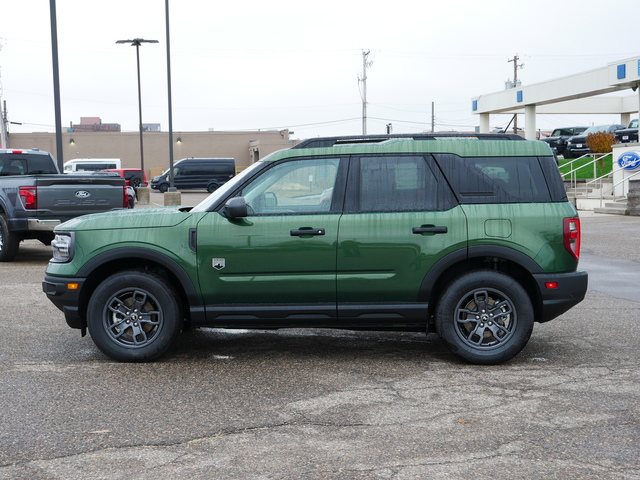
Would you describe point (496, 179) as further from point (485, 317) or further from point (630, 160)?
point (630, 160)

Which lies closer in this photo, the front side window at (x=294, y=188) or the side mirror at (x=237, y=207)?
the side mirror at (x=237, y=207)

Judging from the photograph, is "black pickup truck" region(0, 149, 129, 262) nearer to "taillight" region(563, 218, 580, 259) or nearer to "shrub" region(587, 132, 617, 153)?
"taillight" region(563, 218, 580, 259)

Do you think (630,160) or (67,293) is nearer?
(67,293)

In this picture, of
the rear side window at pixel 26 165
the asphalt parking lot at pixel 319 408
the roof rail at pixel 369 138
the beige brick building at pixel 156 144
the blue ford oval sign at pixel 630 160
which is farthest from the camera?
the beige brick building at pixel 156 144

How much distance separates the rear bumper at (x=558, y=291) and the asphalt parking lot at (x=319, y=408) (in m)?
0.48

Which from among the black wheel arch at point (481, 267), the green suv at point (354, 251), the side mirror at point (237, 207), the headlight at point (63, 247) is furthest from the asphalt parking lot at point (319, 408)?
the side mirror at point (237, 207)

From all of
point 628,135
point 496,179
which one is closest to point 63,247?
point 496,179

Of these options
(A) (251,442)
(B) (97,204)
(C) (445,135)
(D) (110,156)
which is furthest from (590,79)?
(D) (110,156)

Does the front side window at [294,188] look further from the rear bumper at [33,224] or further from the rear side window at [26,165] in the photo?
the rear side window at [26,165]

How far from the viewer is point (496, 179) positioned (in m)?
6.57

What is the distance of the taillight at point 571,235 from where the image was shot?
6438mm

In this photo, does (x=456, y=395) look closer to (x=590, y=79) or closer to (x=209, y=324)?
(x=209, y=324)

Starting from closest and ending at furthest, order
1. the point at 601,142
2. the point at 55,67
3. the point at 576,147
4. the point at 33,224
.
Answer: the point at 33,224, the point at 55,67, the point at 601,142, the point at 576,147

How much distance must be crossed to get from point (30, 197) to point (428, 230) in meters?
8.86
